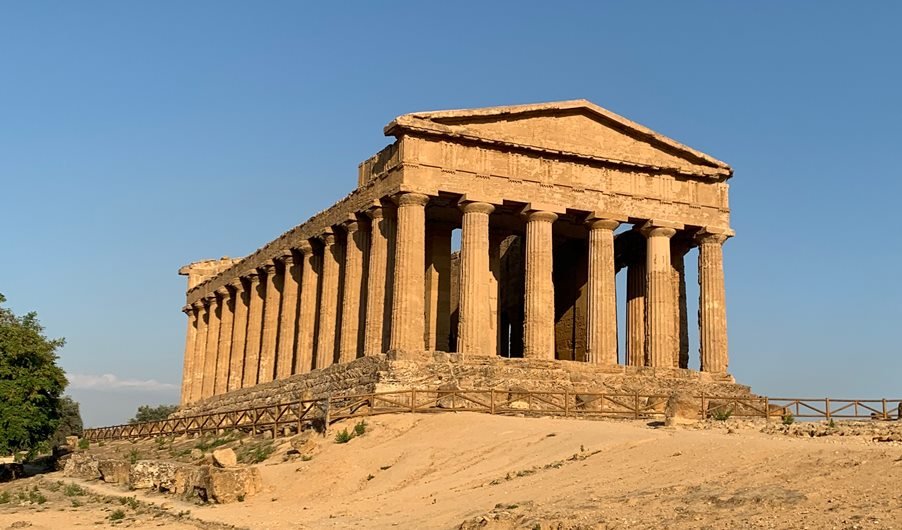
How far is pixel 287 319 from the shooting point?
5334 cm

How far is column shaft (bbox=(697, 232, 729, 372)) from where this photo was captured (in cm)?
4634

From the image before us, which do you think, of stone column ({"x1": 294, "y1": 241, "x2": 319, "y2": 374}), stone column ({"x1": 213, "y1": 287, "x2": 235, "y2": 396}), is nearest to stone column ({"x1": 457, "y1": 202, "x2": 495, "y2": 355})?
stone column ({"x1": 294, "y1": 241, "x2": 319, "y2": 374})

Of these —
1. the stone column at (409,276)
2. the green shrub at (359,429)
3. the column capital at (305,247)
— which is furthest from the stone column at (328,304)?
the green shrub at (359,429)

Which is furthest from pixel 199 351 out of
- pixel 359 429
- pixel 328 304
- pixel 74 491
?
pixel 359 429

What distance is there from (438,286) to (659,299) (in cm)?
970

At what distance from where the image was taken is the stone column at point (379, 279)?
42.8 m

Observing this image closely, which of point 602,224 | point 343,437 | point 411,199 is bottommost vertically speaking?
point 343,437

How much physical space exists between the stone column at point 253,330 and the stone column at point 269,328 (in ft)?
2.63

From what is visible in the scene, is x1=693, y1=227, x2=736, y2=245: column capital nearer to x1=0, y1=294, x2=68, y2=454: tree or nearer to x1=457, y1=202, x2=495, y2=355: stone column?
x1=457, y1=202, x2=495, y2=355: stone column

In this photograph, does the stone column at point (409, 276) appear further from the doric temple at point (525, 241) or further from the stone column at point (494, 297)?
the stone column at point (494, 297)

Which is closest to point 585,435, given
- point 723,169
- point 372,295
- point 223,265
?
point 372,295

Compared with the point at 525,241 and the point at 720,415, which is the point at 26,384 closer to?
the point at 525,241

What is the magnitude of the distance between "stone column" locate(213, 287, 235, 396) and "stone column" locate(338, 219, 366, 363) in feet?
65.4

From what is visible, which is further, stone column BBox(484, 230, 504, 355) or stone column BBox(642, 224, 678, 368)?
stone column BBox(642, 224, 678, 368)
